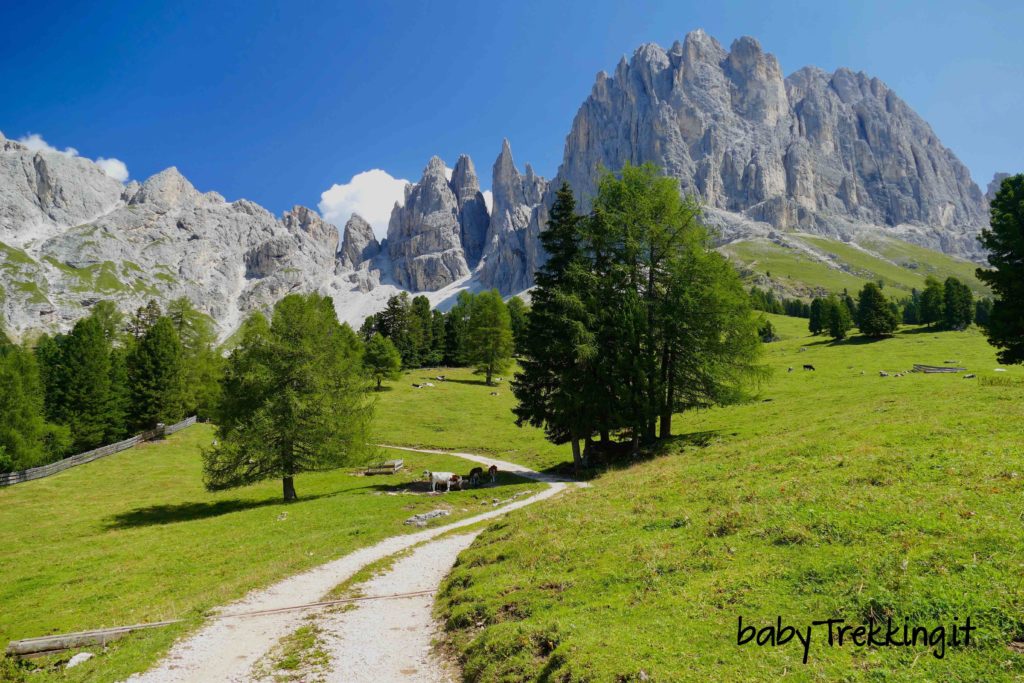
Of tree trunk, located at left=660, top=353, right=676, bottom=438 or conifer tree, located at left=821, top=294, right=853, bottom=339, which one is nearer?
tree trunk, located at left=660, top=353, right=676, bottom=438

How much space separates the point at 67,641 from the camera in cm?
1298

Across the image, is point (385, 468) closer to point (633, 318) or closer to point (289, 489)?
point (289, 489)

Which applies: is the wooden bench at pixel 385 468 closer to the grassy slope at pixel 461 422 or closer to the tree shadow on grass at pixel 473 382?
the grassy slope at pixel 461 422

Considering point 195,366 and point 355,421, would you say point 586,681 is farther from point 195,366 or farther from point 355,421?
point 195,366

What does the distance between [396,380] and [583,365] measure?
181 ft

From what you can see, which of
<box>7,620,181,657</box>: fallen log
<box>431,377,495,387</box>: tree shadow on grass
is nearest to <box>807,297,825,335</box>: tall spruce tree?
<box>431,377,495,387</box>: tree shadow on grass

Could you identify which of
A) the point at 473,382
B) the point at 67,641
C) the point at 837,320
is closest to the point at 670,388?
the point at 67,641

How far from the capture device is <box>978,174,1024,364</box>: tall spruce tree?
33.3 metres

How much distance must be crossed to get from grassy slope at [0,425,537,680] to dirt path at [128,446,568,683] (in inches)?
28.3

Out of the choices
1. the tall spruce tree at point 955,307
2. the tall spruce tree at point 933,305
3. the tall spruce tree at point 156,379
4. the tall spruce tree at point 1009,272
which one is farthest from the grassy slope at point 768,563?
the tall spruce tree at point 933,305

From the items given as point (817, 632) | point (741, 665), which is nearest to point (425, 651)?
point (741, 665)

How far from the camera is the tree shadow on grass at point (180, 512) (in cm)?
2975

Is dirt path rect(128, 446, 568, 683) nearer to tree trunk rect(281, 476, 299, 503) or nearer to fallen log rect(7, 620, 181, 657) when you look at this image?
fallen log rect(7, 620, 181, 657)

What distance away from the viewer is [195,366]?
6906cm
